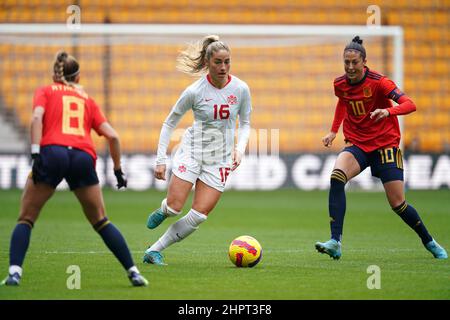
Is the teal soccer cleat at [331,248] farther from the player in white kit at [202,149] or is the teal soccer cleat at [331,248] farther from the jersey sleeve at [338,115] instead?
the jersey sleeve at [338,115]

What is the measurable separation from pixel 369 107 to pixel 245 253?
220cm

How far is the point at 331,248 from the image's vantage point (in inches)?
382

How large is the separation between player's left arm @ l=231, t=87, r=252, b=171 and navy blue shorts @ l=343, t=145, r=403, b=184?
1252 millimetres

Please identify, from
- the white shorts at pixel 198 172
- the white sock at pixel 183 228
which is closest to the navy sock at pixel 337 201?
the white shorts at pixel 198 172

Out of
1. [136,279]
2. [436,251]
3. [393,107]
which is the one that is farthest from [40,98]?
[436,251]

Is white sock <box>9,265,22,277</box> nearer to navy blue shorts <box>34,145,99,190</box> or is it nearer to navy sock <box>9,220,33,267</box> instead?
navy sock <box>9,220,33,267</box>

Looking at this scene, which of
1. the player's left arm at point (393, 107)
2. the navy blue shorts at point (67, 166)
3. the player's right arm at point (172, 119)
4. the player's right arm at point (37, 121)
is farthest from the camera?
the player's left arm at point (393, 107)

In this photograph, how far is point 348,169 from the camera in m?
9.94

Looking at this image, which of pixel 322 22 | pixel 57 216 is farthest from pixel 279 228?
pixel 322 22

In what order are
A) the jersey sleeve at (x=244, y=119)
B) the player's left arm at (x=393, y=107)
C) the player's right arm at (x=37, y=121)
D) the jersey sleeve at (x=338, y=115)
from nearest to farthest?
1. the player's right arm at (x=37, y=121)
2. the jersey sleeve at (x=244, y=119)
3. the player's left arm at (x=393, y=107)
4. the jersey sleeve at (x=338, y=115)

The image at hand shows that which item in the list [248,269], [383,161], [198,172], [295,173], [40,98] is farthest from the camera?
[295,173]

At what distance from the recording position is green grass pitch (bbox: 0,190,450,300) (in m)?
7.38

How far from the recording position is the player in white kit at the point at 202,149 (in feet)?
30.0

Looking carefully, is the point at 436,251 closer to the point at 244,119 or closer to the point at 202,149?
the point at 244,119
